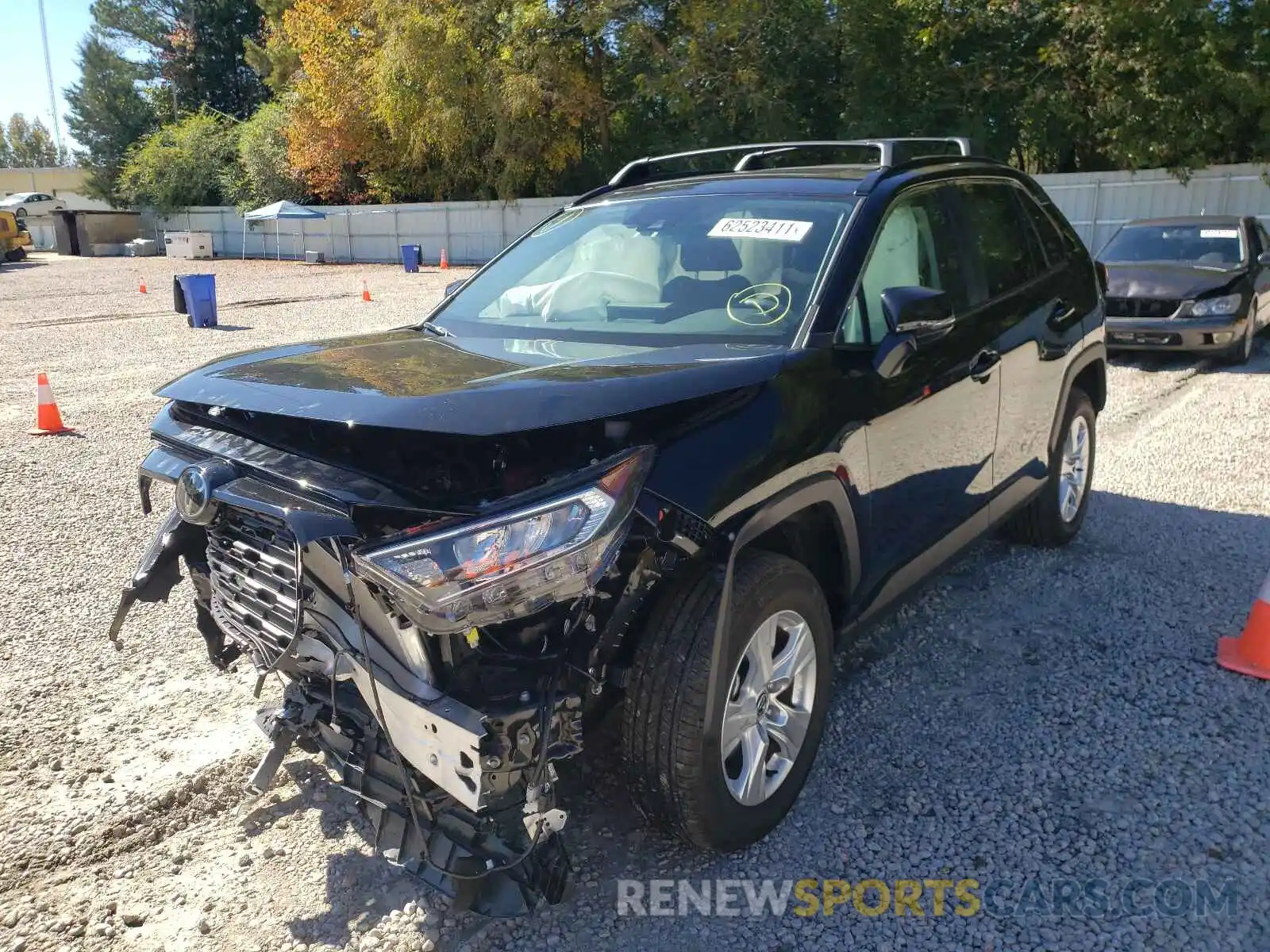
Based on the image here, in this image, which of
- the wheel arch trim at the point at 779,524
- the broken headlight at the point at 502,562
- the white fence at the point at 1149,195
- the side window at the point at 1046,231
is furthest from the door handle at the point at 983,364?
the white fence at the point at 1149,195

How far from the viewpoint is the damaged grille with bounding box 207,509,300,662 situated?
2.48m

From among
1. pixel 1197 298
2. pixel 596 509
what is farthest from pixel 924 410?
pixel 1197 298

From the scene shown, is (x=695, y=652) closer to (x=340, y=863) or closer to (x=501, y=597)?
(x=501, y=597)

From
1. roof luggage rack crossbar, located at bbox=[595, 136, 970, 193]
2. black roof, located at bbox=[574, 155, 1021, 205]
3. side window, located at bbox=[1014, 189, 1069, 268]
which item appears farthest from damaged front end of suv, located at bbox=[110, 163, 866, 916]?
side window, located at bbox=[1014, 189, 1069, 268]

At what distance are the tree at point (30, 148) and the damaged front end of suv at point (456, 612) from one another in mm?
142650

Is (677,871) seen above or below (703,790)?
below

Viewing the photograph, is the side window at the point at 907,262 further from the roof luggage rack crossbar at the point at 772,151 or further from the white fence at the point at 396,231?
the white fence at the point at 396,231

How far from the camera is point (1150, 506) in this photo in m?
5.97

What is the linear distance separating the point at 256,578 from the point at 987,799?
7.58 ft

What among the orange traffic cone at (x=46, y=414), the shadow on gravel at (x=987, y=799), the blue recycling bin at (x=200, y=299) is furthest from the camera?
the blue recycling bin at (x=200, y=299)

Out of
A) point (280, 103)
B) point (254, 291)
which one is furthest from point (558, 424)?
point (280, 103)

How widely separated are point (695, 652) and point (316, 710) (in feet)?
3.48

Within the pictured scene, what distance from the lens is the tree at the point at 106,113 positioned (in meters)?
55.9

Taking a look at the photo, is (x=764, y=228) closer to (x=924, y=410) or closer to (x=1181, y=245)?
(x=924, y=410)
